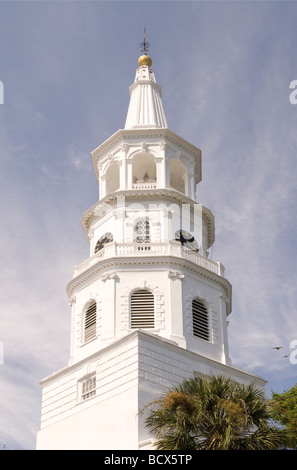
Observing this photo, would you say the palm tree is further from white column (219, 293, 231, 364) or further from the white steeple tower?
white column (219, 293, 231, 364)

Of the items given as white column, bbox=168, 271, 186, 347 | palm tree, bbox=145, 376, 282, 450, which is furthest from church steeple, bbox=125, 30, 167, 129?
palm tree, bbox=145, 376, 282, 450

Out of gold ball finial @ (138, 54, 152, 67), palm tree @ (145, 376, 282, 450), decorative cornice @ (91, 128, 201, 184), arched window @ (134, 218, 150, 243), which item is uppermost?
gold ball finial @ (138, 54, 152, 67)

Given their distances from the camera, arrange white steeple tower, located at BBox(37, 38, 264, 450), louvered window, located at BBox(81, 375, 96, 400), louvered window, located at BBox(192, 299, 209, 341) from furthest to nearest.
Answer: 1. louvered window, located at BBox(192, 299, 209, 341)
2. louvered window, located at BBox(81, 375, 96, 400)
3. white steeple tower, located at BBox(37, 38, 264, 450)

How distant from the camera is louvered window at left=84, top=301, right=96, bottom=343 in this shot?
42438mm

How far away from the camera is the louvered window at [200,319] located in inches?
1665

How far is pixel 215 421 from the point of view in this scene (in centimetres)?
2883

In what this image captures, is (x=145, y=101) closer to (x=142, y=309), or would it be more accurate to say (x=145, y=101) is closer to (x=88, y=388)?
(x=142, y=309)

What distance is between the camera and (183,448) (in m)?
27.8

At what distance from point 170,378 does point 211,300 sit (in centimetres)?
720

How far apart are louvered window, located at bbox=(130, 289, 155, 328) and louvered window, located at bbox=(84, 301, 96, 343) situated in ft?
8.61

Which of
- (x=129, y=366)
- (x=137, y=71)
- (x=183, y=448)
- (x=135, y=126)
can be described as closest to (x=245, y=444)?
(x=183, y=448)

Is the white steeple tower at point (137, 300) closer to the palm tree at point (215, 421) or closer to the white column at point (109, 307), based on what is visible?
the white column at point (109, 307)

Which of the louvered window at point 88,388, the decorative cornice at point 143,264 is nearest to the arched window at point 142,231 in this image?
the decorative cornice at point 143,264
